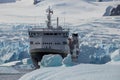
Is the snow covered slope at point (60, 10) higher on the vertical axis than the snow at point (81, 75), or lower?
lower

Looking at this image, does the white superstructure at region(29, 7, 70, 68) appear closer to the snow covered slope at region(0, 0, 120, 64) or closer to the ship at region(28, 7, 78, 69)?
the ship at region(28, 7, 78, 69)

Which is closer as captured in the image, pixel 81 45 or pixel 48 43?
pixel 48 43

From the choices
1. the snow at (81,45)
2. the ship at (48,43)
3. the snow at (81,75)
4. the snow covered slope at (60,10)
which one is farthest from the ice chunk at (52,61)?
the snow covered slope at (60,10)

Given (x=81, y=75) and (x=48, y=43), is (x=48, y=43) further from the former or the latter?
(x=81, y=75)

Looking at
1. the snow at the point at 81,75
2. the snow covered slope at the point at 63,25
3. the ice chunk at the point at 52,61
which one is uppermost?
the snow at the point at 81,75

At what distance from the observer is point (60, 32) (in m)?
46.5

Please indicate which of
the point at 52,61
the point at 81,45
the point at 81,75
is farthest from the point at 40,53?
the point at 81,75

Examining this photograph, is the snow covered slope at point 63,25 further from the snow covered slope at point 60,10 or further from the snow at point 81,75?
the snow at point 81,75

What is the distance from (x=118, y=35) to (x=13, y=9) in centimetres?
5695

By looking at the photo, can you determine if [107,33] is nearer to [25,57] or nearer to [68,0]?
[25,57]

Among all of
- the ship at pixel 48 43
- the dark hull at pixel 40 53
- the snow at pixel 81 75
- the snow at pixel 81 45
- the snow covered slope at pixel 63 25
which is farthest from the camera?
the snow covered slope at pixel 63 25

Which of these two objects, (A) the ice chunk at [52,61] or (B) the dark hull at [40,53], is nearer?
(A) the ice chunk at [52,61]

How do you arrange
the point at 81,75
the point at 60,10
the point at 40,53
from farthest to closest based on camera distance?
the point at 60,10, the point at 40,53, the point at 81,75

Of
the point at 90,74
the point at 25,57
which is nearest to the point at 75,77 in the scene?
the point at 90,74
